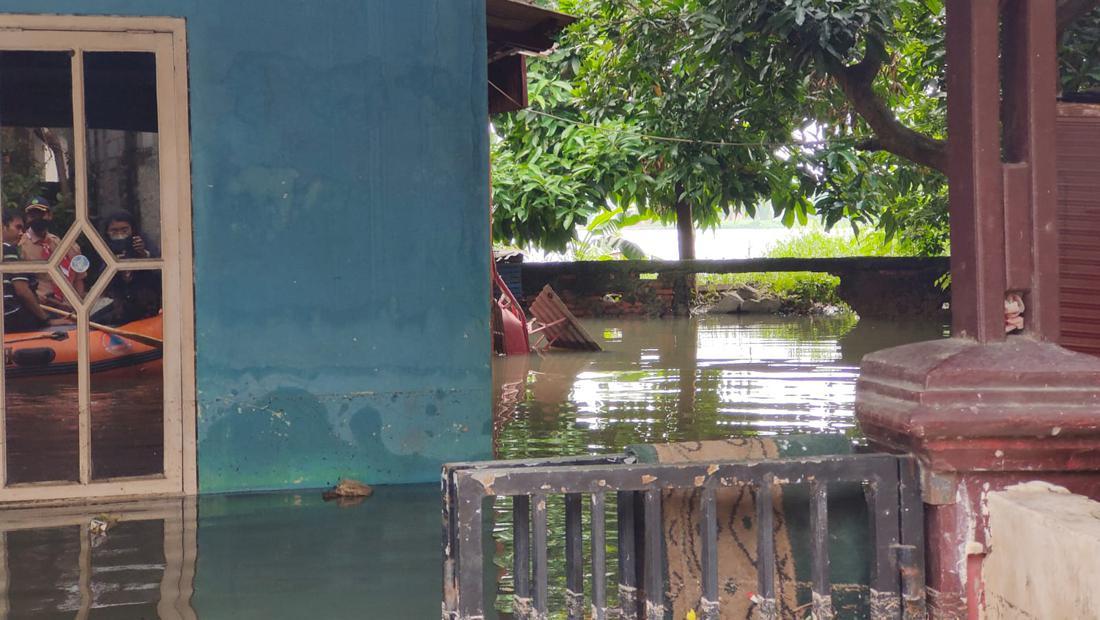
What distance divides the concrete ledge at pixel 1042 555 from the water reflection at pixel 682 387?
4.05 metres

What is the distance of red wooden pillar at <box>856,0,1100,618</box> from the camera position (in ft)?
8.93

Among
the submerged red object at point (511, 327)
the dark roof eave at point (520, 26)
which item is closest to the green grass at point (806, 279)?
the submerged red object at point (511, 327)

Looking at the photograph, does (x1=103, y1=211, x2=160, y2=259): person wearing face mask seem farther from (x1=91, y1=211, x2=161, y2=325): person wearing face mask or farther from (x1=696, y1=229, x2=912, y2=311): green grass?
(x1=696, y1=229, x2=912, y2=311): green grass

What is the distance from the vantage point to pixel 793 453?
2.95 meters

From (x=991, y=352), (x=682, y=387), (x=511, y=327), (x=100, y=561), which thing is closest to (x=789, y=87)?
(x=682, y=387)

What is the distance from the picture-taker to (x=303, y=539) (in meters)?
4.87

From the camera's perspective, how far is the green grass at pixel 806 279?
21094 mm

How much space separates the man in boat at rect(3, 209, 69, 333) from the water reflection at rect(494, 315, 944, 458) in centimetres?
276

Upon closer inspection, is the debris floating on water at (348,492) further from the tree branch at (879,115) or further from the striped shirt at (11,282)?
the tree branch at (879,115)

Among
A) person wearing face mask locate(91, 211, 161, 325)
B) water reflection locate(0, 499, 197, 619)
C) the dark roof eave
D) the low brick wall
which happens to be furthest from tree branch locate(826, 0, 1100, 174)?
the low brick wall

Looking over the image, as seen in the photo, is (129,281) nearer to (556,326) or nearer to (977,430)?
(977,430)

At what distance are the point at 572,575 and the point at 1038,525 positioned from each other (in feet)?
3.47

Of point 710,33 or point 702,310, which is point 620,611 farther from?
point 702,310

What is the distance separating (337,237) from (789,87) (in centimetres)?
480
